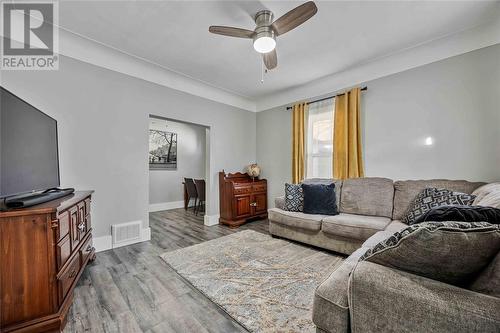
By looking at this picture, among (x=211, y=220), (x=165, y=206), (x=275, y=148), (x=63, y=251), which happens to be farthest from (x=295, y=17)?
(x=165, y=206)

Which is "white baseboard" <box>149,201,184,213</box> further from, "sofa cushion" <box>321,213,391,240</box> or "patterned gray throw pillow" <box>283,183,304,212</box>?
"sofa cushion" <box>321,213,391,240</box>

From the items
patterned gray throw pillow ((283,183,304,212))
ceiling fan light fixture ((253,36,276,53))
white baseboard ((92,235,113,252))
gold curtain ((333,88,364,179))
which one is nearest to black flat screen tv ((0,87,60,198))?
white baseboard ((92,235,113,252))

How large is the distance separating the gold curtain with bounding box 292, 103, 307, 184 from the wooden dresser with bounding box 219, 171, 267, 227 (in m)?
0.86

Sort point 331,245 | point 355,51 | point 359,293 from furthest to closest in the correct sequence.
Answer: point 355,51
point 331,245
point 359,293

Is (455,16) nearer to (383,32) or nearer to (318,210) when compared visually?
(383,32)

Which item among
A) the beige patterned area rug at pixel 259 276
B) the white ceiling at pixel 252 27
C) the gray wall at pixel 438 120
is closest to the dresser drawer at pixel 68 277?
the beige patterned area rug at pixel 259 276

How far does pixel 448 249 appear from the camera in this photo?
84 cm

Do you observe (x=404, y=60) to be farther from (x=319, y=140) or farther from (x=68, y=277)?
(x=68, y=277)

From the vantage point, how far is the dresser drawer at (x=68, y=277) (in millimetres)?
1504

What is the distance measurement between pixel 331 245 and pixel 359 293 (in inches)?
77.2

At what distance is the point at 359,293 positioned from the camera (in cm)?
93

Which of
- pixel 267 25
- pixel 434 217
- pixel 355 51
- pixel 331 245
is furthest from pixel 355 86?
pixel 434 217

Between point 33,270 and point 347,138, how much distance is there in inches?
153

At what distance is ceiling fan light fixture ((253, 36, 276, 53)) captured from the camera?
2.12m
